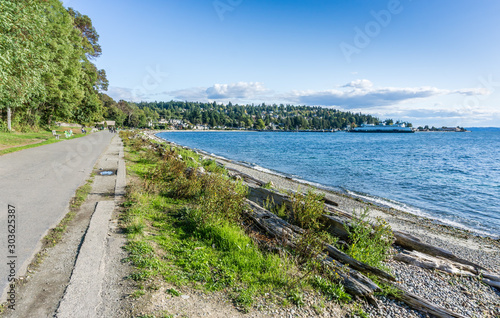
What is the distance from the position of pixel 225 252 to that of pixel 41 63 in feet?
79.8

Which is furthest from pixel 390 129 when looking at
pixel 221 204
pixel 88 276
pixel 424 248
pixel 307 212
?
pixel 88 276

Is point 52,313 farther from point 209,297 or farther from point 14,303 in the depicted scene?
point 209,297

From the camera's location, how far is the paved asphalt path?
449 centimetres

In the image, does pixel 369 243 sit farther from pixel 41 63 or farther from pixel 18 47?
pixel 41 63

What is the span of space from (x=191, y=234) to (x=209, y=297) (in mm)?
2287

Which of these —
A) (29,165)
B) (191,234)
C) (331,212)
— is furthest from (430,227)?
(29,165)

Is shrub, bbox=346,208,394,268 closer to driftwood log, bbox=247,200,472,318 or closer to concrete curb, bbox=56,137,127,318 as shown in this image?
driftwood log, bbox=247,200,472,318

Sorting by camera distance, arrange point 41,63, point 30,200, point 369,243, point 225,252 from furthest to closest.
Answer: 1. point 41,63
2. point 30,200
3. point 369,243
4. point 225,252

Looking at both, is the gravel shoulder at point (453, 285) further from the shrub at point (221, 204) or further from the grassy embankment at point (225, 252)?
the shrub at point (221, 204)

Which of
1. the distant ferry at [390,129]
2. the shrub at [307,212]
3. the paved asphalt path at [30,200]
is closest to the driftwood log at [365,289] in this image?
the shrub at [307,212]

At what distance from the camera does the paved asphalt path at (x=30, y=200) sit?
4.49m

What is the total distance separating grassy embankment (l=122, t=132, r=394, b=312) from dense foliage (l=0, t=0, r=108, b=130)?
13.8m

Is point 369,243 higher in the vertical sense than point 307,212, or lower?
lower

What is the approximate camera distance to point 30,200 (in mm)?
7500
